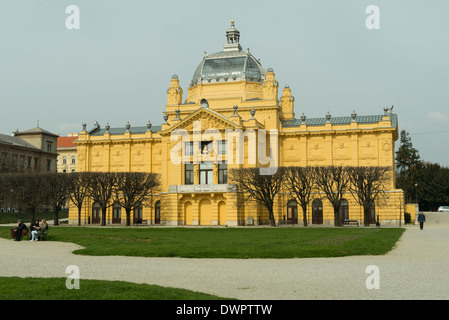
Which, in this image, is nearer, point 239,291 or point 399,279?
point 239,291

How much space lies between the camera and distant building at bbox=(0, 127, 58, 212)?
98.8 m

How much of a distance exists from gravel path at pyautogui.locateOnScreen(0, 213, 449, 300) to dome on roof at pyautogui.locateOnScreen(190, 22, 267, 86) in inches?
2001

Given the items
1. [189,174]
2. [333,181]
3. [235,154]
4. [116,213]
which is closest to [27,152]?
[116,213]

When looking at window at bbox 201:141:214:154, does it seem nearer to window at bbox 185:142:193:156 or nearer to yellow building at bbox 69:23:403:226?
yellow building at bbox 69:23:403:226

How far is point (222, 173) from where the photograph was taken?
6856 cm

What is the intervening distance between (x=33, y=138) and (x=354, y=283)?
106226 mm

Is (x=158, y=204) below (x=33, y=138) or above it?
below

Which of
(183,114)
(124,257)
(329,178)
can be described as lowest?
(124,257)

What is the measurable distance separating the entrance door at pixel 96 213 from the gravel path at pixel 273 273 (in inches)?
1931

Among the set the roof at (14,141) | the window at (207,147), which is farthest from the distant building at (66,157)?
the window at (207,147)

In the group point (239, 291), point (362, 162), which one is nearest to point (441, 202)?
point (362, 162)
